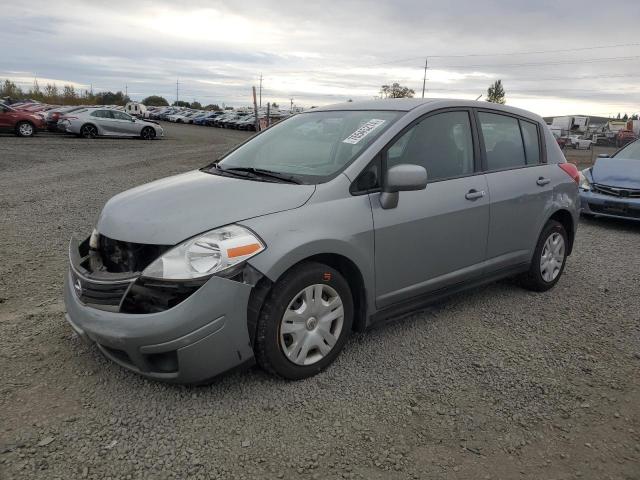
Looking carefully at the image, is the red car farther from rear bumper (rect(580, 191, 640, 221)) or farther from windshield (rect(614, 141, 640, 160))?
windshield (rect(614, 141, 640, 160))

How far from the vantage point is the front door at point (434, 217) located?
11.4 feet

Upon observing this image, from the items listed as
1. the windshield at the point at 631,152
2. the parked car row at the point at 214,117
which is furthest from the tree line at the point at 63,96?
the windshield at the point at 631,152

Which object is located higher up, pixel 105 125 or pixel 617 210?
pixel 105 125

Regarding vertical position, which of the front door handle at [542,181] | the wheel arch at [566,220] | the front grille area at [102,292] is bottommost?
the front grille area at [102,292]

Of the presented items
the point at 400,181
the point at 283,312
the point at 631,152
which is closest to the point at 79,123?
the point at 631,152

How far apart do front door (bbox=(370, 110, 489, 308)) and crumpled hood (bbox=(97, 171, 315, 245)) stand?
26.1 inches

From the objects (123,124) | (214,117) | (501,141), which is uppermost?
(214,117)

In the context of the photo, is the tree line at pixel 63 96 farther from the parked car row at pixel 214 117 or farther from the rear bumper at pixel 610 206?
the rear bumper at pixel 610 206

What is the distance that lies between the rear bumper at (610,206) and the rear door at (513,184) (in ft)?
13.0

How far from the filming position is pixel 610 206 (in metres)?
8.09

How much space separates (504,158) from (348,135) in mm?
1541

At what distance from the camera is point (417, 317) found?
4.23 meters

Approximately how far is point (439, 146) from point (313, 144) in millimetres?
944

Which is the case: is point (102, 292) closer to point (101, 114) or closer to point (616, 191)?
point (616, 191)
